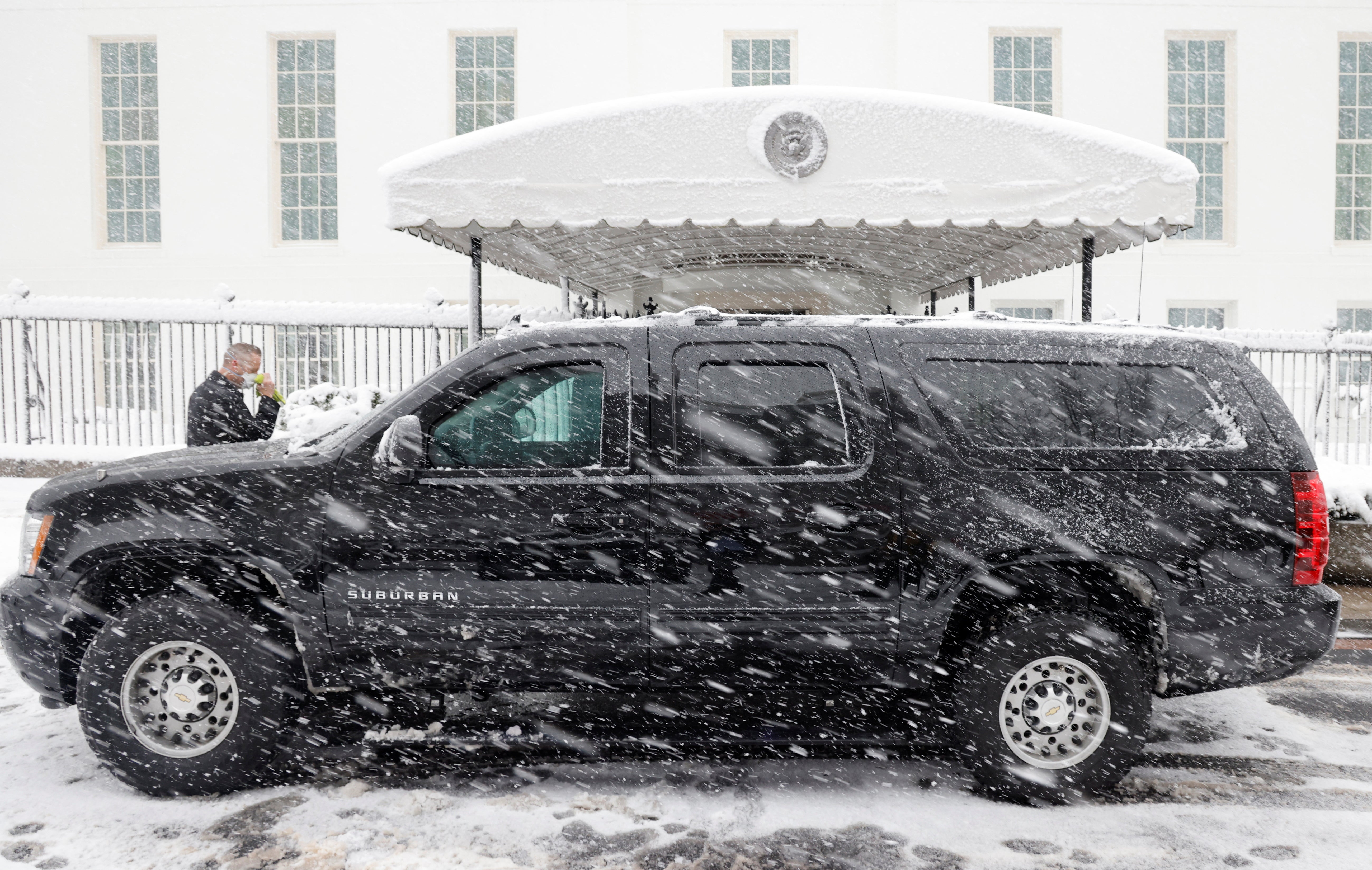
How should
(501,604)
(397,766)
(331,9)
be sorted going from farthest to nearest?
(331,9), (397,766), (501,604)

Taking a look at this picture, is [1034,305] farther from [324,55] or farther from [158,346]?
[158,346]

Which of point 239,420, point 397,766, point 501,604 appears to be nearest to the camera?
point 501,604

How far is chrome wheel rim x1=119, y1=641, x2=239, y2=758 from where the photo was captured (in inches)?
146

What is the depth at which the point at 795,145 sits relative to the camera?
7020 mm

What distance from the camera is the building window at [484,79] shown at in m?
16.0

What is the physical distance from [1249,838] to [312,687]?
3.56 m

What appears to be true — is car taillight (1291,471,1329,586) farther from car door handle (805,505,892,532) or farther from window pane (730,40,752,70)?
window pane (730,40,752,70)

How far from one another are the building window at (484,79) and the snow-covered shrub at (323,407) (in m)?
7.89

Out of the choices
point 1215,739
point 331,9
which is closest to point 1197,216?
point 1215,739

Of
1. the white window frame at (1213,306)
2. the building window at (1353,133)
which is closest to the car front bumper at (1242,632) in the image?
the white window frame at (1213,306)

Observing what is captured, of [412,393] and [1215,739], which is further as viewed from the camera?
[1215,739]

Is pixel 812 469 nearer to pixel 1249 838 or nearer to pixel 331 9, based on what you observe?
pixel 1249 838

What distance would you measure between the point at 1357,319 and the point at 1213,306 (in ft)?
8.11

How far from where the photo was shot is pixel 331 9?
1594 cm
